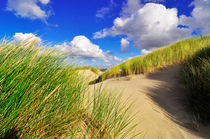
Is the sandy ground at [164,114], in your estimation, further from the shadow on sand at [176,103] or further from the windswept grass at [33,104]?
the windswept grass at [33,104]

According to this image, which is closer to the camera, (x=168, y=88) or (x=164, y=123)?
(x=164, y=123)

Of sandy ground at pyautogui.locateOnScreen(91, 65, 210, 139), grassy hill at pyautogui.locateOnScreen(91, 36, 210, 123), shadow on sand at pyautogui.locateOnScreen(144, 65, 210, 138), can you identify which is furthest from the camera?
grassy hill at pyautogui.locateOnScreen(91, 36, 210, 123)

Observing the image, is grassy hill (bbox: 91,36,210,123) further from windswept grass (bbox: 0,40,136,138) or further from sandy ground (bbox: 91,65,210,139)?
windswept grass (bbox: 0,40,136,138)

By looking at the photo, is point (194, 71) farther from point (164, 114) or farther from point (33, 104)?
point (33, 104)

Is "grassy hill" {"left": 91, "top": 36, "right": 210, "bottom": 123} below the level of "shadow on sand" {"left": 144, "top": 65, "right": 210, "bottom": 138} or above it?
above

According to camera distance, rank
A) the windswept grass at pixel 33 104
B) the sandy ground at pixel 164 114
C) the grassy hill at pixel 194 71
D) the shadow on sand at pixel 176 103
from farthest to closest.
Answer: the grassy hill at pixel 194 71 < the shadow on sand at pixel 176 103 < the sandy ground at pixel 164 114 < the windswept grass at pixel 33 104

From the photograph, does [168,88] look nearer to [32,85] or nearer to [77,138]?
[77,138]

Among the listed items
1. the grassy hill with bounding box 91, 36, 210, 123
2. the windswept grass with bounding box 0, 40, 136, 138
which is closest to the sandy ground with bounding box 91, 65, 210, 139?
the grassy hill with bounding box 91, 36, 210, 123

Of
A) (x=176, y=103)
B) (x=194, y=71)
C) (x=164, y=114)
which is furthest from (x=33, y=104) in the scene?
(x=194, y=71)

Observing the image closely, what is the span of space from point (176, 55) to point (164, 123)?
191 inches

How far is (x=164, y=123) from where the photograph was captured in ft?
7.32

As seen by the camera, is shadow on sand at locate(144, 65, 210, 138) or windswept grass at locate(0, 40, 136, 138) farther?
shadow on sand at locate(144, 65, 210, 138)

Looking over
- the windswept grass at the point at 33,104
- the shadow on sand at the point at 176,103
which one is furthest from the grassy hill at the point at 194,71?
the windswept grass at the point at 33,104

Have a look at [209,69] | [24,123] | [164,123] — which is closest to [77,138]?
[24,123]
